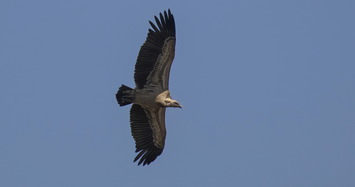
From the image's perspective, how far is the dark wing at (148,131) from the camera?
21.1 meters

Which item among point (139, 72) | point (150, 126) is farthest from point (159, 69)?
point (150, 126)

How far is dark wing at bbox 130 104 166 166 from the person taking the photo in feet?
69.2

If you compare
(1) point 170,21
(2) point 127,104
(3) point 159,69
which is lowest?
(2) point 127,104

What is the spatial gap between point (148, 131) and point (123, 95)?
2.11m

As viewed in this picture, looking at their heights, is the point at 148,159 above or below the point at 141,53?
below

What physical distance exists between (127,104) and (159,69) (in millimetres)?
1715

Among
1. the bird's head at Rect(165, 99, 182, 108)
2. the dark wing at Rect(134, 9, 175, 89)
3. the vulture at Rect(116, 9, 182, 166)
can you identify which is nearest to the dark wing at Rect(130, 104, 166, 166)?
the vulture at Rect(116, 9, 182, 166)

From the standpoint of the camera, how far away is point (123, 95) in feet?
65.3

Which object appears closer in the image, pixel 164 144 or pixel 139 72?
pixel 139 72

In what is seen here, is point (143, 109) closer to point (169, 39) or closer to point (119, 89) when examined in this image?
point (119, 89)

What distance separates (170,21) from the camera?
781 inches

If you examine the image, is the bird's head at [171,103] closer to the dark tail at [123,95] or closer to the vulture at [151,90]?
the vulture at [151,90]

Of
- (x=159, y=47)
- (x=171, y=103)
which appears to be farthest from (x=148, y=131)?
(x=159, y=47)

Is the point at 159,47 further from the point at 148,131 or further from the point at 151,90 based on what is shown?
the point at 148,131
